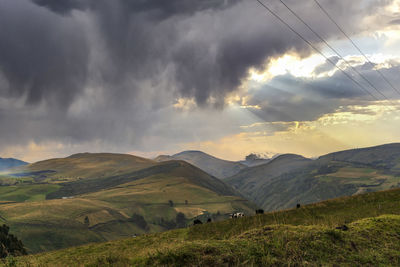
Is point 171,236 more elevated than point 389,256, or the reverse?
point 389,256

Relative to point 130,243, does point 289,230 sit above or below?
above

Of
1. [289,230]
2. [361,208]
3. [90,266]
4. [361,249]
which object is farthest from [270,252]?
[361,208]

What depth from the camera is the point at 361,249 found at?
47.3 feet

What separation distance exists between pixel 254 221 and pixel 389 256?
2330cm

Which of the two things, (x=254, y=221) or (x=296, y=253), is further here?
(x=254, y=221)

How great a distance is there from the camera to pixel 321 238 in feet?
48.3

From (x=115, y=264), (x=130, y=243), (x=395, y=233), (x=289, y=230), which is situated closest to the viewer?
(x=115, y=264)

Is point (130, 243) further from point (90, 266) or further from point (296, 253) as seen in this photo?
point (296, 253)

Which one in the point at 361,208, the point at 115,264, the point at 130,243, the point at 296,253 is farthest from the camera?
the point at 361,208

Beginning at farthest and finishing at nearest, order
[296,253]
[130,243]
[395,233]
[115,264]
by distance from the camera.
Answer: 1. [130,243]
2. [395,233]
3. [115,264]
4. [296,253]

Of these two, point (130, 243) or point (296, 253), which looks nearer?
point (296, 253)

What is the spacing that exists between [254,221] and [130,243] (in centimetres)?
1596

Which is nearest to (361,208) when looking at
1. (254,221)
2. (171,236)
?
(254,221)

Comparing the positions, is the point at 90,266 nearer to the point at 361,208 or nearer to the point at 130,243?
the point at 130,243
